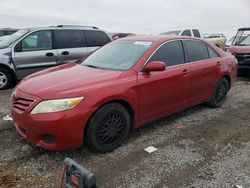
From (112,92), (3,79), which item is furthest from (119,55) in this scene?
(3,79)

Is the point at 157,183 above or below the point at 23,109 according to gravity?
below

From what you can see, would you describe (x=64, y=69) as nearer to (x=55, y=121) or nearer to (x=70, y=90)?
(x=70, y=90)

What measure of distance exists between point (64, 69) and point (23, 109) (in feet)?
3.68

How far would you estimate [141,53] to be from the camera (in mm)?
4211

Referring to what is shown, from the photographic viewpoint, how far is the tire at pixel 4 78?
279 inches

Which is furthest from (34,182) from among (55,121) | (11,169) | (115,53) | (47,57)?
(47,57)

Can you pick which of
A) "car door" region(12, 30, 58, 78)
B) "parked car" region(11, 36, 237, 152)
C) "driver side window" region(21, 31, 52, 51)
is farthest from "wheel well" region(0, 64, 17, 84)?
"parked car" region(11, 36, 237, 152)

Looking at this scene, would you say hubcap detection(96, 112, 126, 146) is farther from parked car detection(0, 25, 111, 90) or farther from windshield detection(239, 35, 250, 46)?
windshield detection(239, 35, 250, 46)

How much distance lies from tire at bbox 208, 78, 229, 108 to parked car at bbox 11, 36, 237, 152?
0.20m

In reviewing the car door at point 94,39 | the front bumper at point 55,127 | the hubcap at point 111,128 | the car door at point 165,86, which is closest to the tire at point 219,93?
the car door at point 165,86

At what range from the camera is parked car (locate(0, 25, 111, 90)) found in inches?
279

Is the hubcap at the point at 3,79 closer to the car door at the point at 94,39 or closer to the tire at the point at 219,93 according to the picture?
the car door at the point at 94,39

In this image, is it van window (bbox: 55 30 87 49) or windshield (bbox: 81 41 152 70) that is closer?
windshield (bbox: 81 41 152 70)

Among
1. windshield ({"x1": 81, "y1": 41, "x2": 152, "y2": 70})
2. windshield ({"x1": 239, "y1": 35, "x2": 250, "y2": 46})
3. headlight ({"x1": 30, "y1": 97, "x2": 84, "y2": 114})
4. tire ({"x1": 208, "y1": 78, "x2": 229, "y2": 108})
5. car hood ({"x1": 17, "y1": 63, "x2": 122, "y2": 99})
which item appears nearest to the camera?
headlight ({"x1": 30, "y1": 97, "x2": 84, "y2": 114})
